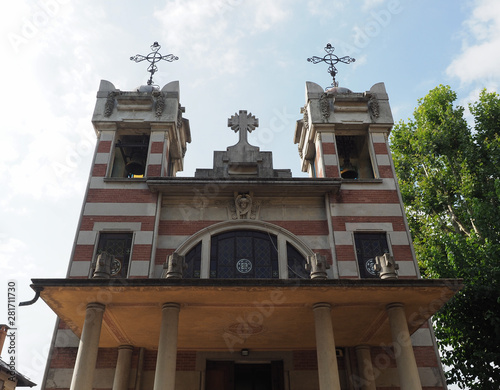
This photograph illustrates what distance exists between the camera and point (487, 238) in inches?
652

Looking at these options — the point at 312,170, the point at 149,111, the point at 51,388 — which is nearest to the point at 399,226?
the point at 312,170

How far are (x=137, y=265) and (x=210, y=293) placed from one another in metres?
4.50

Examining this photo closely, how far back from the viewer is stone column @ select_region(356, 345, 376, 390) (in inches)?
465

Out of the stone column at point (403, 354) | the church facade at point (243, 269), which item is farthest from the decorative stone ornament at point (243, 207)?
the stone column at point (403, 354)

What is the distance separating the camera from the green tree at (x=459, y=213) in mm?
15234

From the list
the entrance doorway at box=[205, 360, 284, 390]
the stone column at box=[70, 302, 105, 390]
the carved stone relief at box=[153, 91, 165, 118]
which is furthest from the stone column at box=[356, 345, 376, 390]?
the carved stone relief at box=[153, 91, 165, 118]

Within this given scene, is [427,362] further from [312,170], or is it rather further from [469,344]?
[312,170]

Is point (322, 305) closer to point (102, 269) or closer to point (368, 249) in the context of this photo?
point (368, 249)

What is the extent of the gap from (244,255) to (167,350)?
5.04 metres

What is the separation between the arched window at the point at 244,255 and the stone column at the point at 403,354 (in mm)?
4372

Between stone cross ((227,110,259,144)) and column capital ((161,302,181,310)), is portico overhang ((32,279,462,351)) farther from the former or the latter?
stone cross ((227,110,259,144))

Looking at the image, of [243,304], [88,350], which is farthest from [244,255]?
[88,350]

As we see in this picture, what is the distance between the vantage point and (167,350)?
9367 mm

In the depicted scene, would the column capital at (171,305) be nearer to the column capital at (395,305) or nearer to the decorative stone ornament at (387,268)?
the decorative stone ornament at (387,268)
